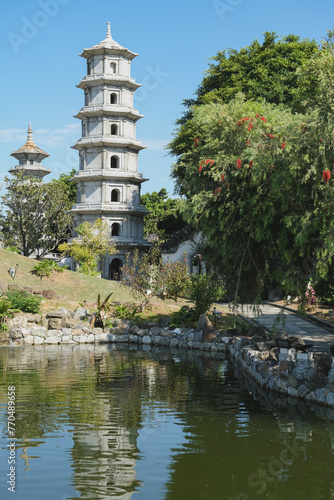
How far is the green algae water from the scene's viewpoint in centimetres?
688

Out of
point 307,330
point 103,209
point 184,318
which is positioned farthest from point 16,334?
point 103,209

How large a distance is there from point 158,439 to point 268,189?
614 centimetres

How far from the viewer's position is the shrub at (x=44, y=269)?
29.0 metres

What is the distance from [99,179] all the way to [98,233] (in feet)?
16.2

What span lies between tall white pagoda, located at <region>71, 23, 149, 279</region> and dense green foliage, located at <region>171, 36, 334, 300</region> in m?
29.3

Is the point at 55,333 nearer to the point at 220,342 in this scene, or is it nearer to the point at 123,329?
the point at 123,329

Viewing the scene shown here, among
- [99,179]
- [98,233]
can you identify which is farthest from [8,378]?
[99,179]

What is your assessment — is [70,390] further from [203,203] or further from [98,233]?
[98,233]

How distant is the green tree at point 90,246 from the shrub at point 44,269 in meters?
5.36

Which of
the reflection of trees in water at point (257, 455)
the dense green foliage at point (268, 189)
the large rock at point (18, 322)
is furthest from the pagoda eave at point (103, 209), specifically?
the reflection of trees in water at point (257, 455)

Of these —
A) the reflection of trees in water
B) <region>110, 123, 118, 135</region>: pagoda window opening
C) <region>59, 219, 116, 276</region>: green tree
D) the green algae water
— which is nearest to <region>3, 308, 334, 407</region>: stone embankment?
the green algae water

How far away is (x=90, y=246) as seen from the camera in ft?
128

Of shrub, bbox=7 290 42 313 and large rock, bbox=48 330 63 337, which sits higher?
shrub, bbox=7 290 42 313

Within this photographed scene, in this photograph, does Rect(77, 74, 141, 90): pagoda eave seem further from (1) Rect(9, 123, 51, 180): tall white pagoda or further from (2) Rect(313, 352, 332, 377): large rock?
(2) Rect(313, 352, 332, 377): large rock
